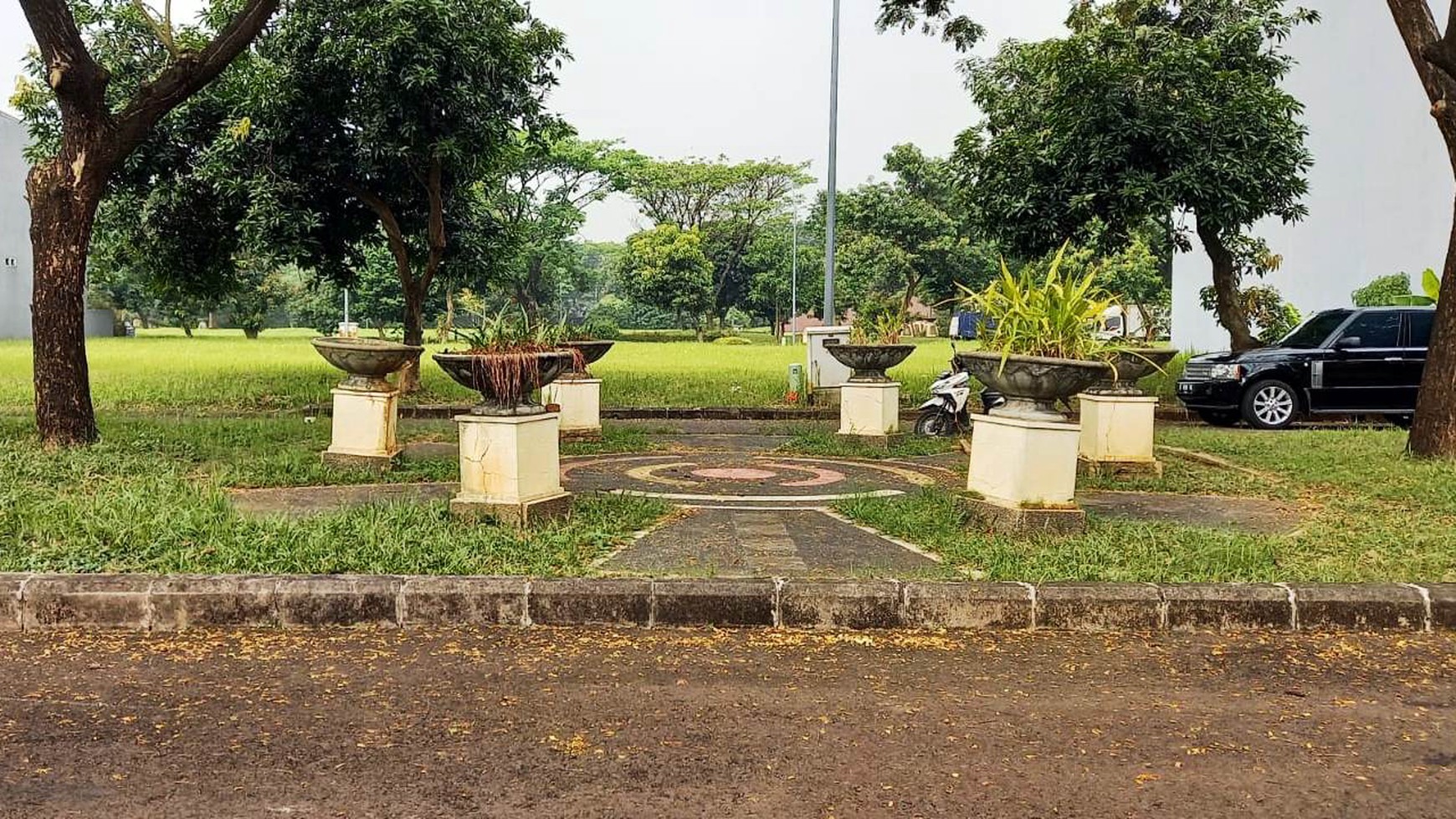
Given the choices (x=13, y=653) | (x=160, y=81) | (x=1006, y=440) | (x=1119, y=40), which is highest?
(x=1119, y=40)

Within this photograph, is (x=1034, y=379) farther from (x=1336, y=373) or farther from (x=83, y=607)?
(x=1336, y=373)

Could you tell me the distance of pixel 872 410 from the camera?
34.1ft

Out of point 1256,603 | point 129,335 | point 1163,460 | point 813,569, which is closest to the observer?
point 1256,603

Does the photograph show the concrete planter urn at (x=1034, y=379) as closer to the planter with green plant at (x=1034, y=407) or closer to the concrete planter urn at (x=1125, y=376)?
the planter with green plant at (x=1034, y=407)

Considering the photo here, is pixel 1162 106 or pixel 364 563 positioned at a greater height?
pixel 1162 106

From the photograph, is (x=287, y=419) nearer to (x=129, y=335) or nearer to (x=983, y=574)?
(x=983, y=574)

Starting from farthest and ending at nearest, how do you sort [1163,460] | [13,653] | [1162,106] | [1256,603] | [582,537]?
1. [1162,106]
2. [1163,460]
3. [582,537]
4. [1256,603]
5. [13,653]

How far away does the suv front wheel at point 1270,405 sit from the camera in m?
13.4

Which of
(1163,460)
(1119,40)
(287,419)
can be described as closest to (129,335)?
(287,419)

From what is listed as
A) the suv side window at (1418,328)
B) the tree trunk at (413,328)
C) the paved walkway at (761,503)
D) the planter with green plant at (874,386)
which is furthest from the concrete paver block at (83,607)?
the suv side window at (1418,328)

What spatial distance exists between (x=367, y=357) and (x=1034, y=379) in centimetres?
493

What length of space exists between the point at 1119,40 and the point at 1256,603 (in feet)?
42.5

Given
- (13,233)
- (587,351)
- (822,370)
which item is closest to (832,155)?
(822,370)

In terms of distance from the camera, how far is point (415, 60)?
12.6 meters
